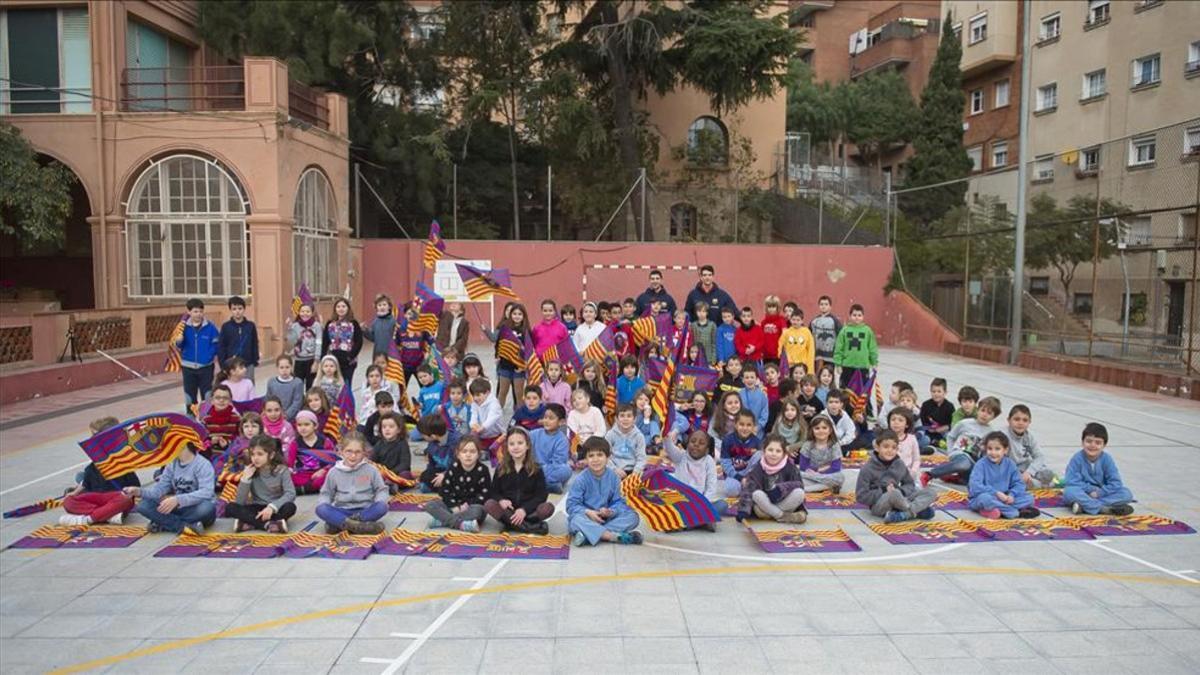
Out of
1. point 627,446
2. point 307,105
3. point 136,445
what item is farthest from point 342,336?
point 307,105

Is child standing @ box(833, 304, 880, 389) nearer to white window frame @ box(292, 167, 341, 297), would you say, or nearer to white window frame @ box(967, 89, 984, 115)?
white window frame @ box(292, 167, 341, 297)

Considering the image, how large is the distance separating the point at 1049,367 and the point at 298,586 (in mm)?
17948

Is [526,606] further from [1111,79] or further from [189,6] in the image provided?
[1111,79]

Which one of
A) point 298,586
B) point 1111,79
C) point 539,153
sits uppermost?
point 1111,79

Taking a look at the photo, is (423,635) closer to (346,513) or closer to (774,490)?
(346,513)

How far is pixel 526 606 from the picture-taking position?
Answer: 5.72 m

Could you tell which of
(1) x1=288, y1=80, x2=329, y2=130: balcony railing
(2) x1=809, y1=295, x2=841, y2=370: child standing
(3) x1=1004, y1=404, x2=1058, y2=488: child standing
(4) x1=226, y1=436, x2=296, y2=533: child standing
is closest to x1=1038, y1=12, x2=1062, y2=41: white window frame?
(2) x1=809, y1=295, x2=841, y2=370: child standing

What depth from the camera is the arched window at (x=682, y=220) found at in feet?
97.3

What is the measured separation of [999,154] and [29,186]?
32.9m

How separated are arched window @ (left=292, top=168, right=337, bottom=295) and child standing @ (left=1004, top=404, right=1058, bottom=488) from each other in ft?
51.7

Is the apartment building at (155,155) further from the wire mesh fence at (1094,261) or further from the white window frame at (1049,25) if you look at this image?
the white window frame at (1049,25)

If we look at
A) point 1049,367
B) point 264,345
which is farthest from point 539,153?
point 1049,367

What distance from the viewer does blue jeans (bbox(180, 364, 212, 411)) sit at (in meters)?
10.9

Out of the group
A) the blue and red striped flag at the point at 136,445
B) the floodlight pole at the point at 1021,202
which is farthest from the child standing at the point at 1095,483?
the floodlight pole at the point at 1021,202
